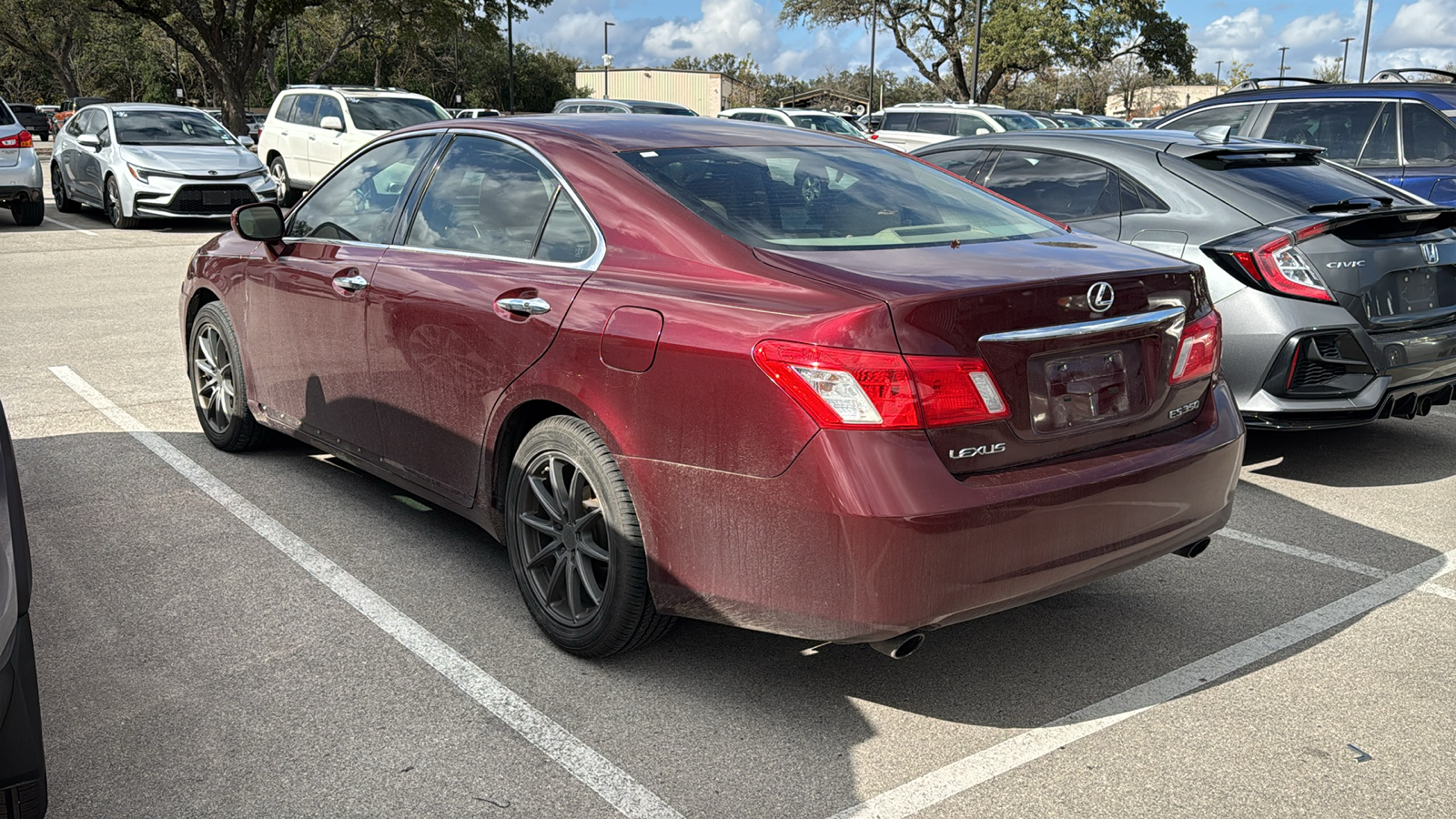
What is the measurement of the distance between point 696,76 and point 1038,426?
78989 mm

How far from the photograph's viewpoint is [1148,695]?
3416 millimetres

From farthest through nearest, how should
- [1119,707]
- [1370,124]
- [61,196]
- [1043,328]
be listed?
[61,196], [1370,124], [1119,707], [1043,328]

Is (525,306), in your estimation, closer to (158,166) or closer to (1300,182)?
(1300,182)

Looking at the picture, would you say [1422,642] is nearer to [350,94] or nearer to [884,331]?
[884,331]

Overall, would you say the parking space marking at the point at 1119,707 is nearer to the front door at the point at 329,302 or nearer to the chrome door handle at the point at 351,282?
the front door at the point at 329,302

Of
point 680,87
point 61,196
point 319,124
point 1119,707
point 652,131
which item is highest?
point 680,87

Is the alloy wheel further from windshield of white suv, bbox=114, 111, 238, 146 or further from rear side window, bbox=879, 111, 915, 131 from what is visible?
rear side window, bbox=879, 111, 915, 131

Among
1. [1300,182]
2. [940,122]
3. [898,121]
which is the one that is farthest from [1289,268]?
[898,121]

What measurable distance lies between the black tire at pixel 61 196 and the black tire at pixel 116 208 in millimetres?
2173

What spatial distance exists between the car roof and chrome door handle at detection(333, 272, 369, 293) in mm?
620

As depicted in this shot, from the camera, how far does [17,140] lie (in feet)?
50.8

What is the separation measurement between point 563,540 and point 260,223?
2.17 meters

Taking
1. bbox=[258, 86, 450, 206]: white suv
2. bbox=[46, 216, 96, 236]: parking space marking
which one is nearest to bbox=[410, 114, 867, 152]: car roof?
bbox=[46, 216, 96, 236]: parking space marking

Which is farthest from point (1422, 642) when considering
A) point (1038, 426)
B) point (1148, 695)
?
point (1038, 426)
